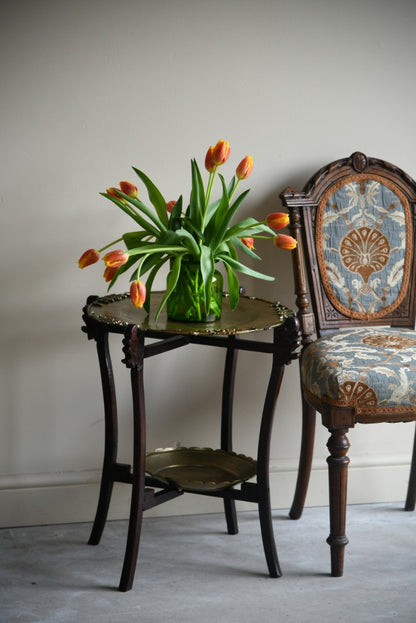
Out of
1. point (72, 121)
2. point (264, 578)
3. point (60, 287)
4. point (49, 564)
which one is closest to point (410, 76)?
point (72, 121)

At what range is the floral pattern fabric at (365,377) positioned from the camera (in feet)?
6.49

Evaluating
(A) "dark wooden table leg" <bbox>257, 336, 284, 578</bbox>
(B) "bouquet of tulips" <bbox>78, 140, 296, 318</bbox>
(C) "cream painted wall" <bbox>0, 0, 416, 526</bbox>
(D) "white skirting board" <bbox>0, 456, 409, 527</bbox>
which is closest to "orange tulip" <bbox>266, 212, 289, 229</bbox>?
(B) "bouquet of tulips" <bbox>78, 140, 296, 318</bbox>

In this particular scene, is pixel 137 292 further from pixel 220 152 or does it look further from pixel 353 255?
pixel 353 255

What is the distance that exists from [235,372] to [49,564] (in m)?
0.80

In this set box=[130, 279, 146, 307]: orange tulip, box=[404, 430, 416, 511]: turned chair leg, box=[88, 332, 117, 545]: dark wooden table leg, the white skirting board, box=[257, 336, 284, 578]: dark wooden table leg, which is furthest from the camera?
box=[404, 430, 416, 511]: turned chair leg

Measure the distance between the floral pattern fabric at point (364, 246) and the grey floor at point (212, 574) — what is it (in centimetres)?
71

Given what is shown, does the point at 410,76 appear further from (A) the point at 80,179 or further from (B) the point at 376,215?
(A) the point at 80,179

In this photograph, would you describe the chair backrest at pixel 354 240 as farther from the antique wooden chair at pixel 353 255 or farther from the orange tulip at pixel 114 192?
the orange tulip at pixel 114 192

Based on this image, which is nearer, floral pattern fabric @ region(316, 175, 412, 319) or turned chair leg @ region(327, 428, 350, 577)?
turned chair leg @ region(327, 428, 350, 577)

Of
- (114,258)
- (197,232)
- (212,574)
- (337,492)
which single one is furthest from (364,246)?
(212,574)

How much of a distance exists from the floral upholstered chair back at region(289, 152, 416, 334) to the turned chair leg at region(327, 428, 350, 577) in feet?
1.47

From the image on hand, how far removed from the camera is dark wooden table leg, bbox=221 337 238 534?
2.37 metres

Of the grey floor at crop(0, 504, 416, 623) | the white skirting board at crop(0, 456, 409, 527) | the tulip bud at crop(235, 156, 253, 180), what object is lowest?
the grey floor at crop(0, 504, 416, 623)

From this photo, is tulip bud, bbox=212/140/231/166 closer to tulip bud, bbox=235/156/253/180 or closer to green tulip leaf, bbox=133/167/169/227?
tulip bud, bbox=235/156/253/180
